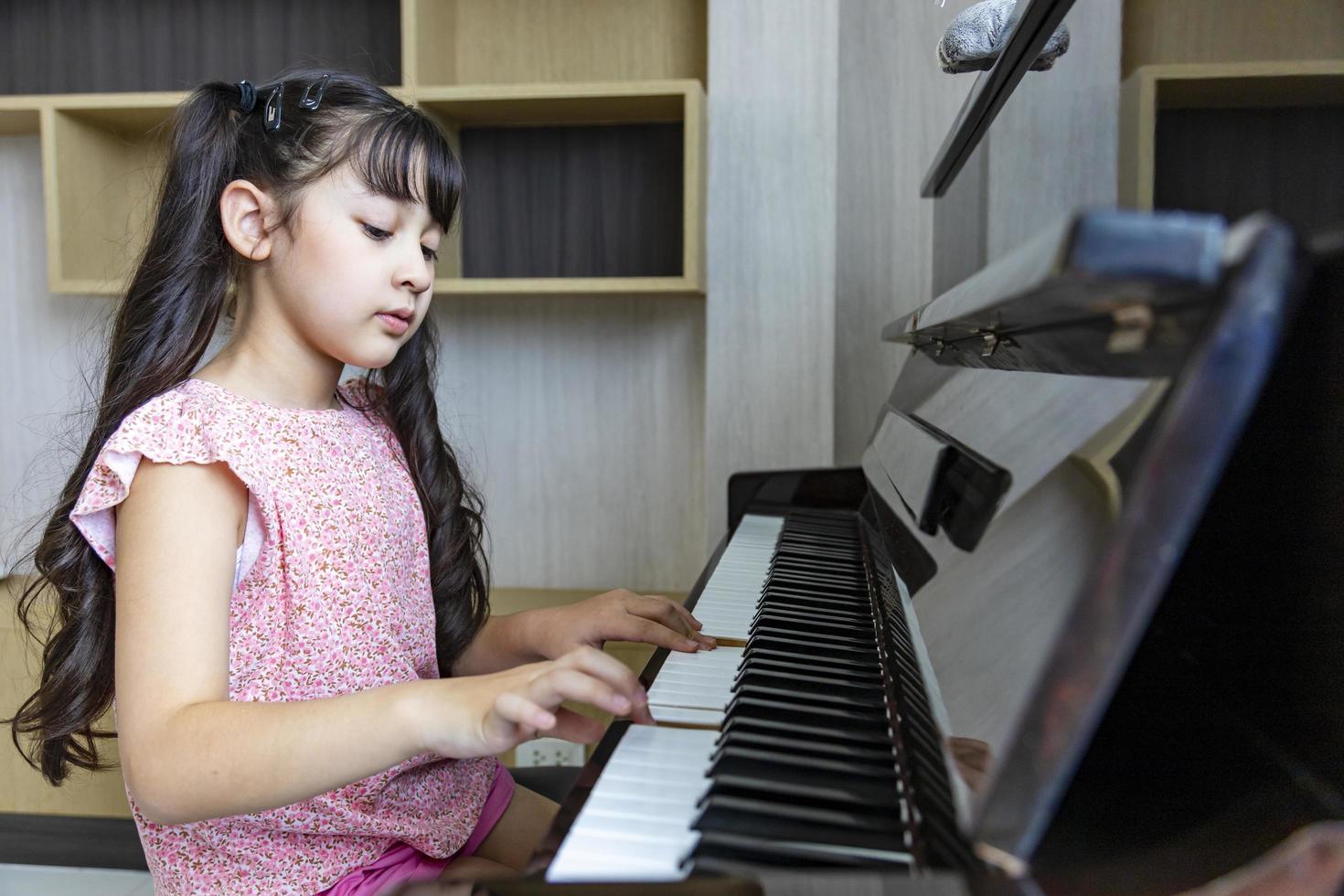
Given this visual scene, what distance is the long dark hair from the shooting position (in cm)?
91

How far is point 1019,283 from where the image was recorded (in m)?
0.37

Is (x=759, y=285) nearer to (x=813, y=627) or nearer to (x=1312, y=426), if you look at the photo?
(x=813, y=627)

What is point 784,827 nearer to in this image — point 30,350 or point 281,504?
point 281,504

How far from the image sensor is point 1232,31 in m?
0.61

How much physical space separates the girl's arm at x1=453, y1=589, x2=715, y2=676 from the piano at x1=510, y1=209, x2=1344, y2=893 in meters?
0.05

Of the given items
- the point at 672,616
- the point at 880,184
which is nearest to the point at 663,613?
the point at 672,616

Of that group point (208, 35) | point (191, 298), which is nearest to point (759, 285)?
point (191, 298)

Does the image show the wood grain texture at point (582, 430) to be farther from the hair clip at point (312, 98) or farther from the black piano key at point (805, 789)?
the black piano key at point (805, 789)

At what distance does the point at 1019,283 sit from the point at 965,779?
8.5 inches

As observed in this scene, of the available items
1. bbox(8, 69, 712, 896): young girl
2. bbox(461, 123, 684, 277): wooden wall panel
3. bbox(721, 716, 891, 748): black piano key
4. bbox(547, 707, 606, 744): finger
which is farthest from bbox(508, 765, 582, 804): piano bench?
bbox(461, 123, 684, 277): wooden wall panel

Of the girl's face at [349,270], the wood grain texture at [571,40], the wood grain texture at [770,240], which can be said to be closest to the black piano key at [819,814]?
the girl's face at [349,270]

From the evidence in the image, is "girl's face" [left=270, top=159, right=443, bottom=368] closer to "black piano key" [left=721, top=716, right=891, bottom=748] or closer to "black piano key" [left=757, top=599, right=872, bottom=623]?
"black piano key" [left=757, top=599, right=872, bottom=623]

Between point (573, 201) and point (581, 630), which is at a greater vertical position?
point (573, 201)

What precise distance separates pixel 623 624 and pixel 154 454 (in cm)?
41
